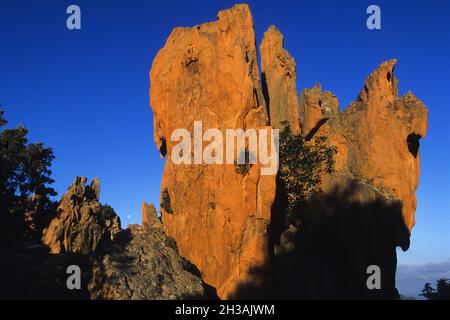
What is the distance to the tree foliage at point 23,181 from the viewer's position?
47.3 meters

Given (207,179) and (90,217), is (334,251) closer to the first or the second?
(207,179)

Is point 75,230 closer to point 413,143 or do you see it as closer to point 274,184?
point 274,184

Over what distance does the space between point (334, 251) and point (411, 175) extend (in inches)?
549

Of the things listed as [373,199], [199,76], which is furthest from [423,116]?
[199,76]

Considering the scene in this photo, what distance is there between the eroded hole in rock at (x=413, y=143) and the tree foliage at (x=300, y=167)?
29.9ft

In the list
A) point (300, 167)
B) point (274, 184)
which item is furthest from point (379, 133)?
point (274, 184)

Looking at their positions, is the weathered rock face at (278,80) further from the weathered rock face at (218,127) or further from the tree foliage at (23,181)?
the tree foliage at (23,181)

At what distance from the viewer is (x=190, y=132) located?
48.7 meters

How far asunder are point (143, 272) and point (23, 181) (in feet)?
65.3

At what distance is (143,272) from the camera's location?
4159cm

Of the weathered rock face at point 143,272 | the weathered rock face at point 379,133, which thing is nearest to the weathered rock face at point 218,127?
the weathered rock face at point 143,272

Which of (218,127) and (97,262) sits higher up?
(218,127)

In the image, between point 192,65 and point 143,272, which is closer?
point 143,272
